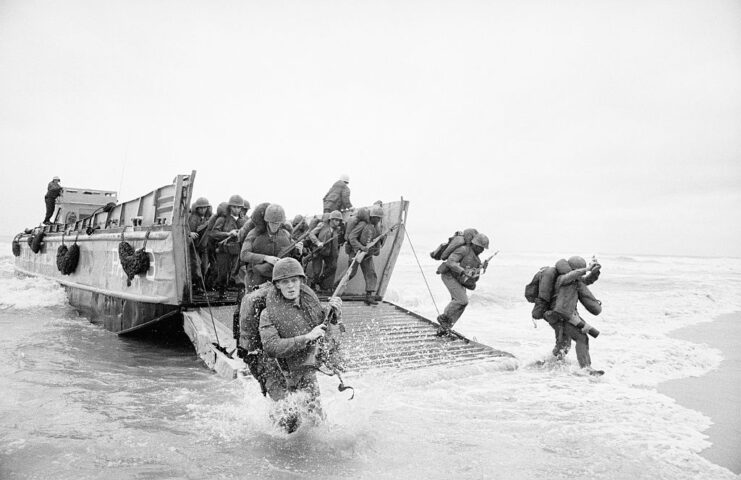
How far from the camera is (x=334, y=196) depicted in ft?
34.4

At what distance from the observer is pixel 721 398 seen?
584 cm

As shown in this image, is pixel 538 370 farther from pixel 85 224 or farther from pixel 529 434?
pixel 85 224

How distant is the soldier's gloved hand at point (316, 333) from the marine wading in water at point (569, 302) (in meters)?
4.27

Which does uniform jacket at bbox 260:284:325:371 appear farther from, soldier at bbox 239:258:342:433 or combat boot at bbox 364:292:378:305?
combat boot at bbox 364:292:378:305

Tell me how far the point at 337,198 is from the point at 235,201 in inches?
95.4

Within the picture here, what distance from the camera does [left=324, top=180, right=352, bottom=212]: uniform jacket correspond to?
1048 cm

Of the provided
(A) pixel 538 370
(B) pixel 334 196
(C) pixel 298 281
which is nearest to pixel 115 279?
(B) pixel 334 196

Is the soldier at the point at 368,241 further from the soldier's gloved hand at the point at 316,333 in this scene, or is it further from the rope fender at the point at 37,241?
the rope fender at the point at 37,241

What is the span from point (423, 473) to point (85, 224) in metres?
11.1

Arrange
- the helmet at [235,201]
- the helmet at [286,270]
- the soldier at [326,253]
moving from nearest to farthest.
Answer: the helmet at [286,270] < the helmet at [235,201] < the soldier at [326,253]

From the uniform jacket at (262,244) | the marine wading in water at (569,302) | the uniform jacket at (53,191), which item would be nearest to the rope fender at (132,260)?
the uniform jacket at (262,244)

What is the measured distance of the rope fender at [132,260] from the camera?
8.09 meters

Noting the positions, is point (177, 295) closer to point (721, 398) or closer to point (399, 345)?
point (399, 345)

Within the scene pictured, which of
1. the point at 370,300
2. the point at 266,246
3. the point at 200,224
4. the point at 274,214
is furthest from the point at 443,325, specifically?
the point at 200,224
